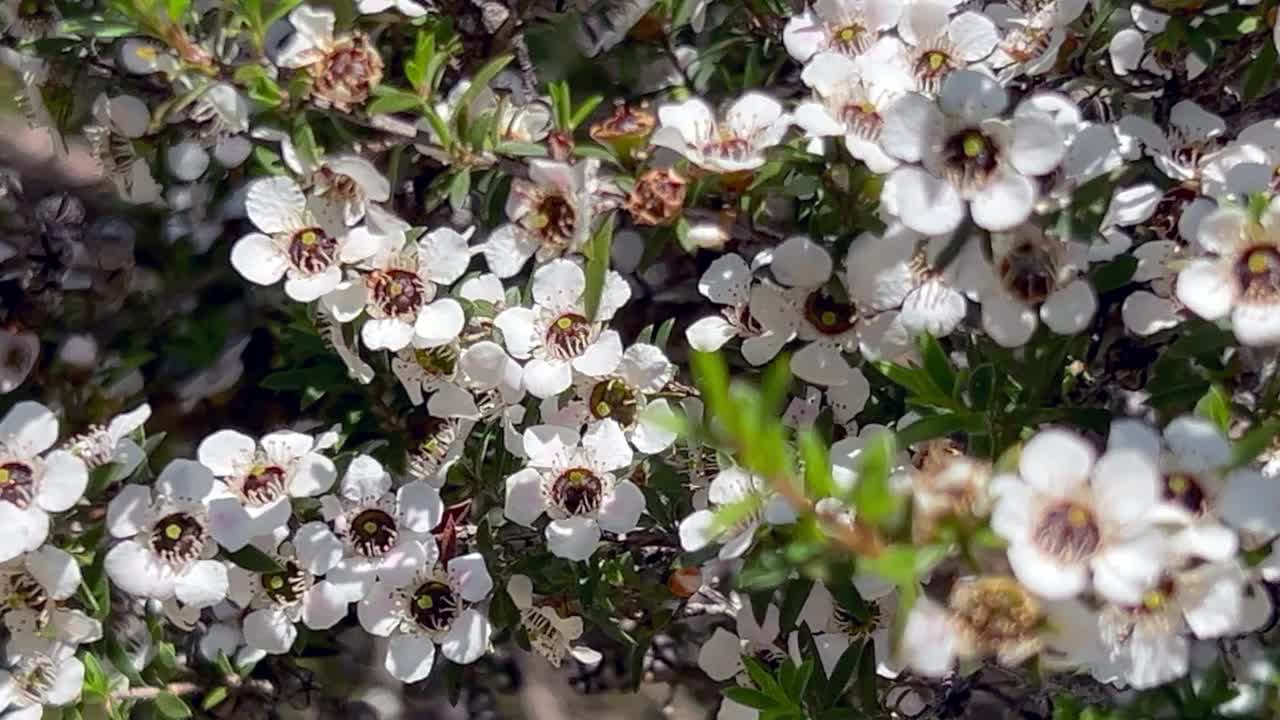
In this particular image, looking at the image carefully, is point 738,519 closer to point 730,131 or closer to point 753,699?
point 753,699

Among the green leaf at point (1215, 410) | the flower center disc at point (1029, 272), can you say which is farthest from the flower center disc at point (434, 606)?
the green leaf at point (1215, 410)

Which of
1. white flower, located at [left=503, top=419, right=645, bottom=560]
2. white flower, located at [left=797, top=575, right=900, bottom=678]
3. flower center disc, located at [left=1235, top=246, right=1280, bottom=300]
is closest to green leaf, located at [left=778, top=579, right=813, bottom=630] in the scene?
white flower, located at [left=797, top=575, right=900, bottom=678]

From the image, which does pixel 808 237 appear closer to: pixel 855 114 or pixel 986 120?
pixel 855 114

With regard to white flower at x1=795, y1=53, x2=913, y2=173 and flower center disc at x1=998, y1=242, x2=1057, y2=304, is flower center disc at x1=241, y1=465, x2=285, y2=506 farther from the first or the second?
flower center disc at x1=998, y1=242, x2=1057, y2=304

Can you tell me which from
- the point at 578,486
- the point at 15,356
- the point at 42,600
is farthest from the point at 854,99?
the point at 15,356

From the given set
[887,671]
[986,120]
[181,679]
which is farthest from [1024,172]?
[181,679]
